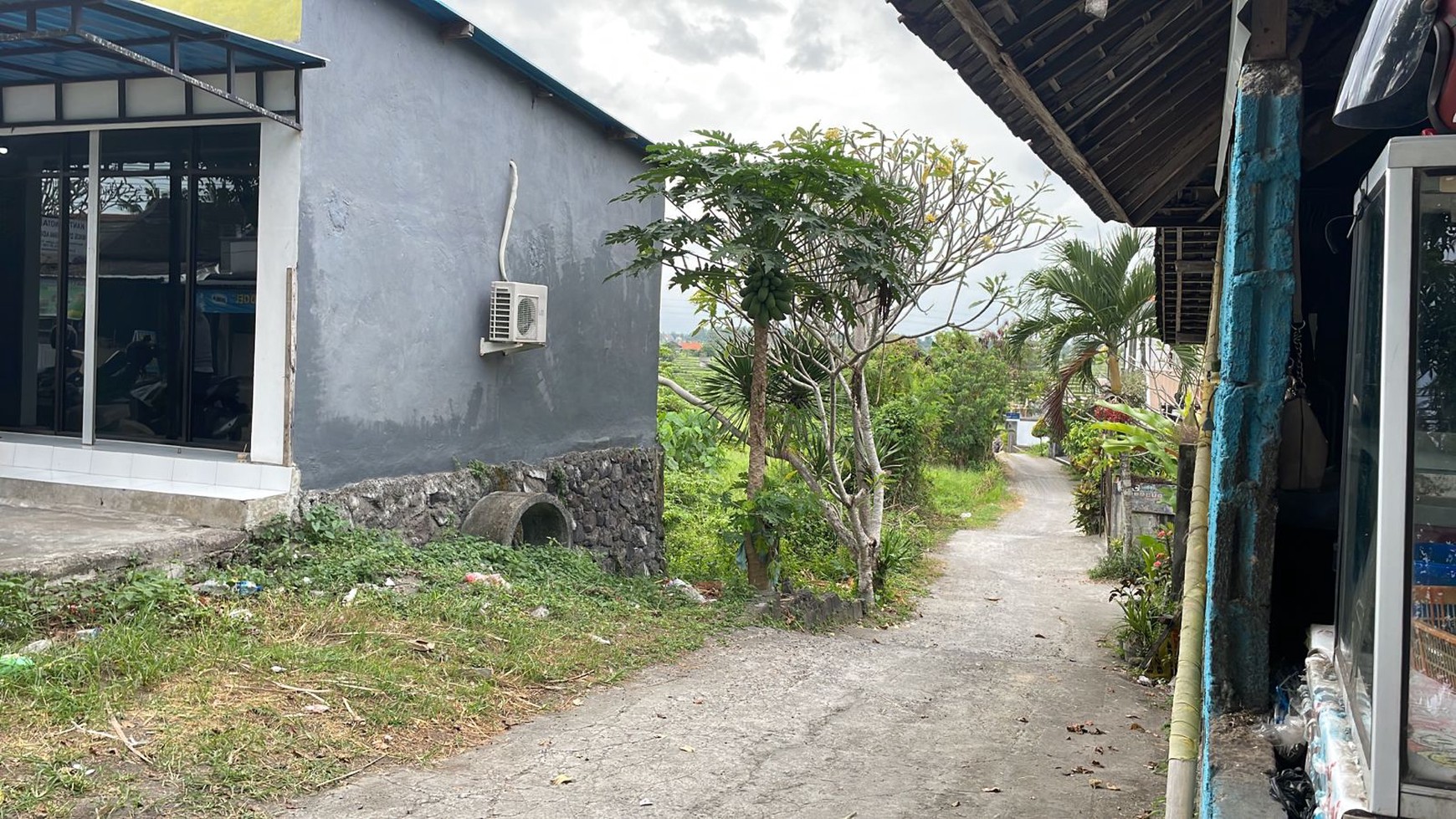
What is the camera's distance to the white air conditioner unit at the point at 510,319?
9.43 meters

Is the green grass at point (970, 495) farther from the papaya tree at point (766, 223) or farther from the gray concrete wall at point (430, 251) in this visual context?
the papaya tree at point (766, 223)

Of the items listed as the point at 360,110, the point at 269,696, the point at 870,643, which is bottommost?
the point at 870,643

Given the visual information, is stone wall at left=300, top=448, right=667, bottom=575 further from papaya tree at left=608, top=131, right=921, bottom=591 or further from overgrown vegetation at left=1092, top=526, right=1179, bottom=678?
overgrown vegetation at left=1092, top=526, right=1179, bottom=678

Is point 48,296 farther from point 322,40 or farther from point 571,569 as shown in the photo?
point 571,569

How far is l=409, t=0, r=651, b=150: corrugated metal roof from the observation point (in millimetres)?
8562

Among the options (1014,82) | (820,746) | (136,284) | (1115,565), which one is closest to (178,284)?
(136,284)

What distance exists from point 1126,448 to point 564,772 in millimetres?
6914

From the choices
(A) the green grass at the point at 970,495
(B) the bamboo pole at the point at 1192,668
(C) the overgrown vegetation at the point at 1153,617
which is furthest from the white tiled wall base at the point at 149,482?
(A) the green grass at the point at 970,495

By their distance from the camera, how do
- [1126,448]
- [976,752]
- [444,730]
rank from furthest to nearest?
1. [1126,448]
2. [976,752]
3. [444,730]

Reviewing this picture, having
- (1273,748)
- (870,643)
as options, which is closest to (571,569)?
(870,643)

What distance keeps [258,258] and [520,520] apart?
124 inches

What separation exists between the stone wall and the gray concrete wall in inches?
5.5

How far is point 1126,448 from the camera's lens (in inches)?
388

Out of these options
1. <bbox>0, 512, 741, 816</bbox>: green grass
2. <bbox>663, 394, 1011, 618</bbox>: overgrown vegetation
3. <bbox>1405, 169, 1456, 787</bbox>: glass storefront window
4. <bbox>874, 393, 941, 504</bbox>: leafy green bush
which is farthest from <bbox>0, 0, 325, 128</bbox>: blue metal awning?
<bbox>874, 393, 941, 504</bbox>: leafy green bush
